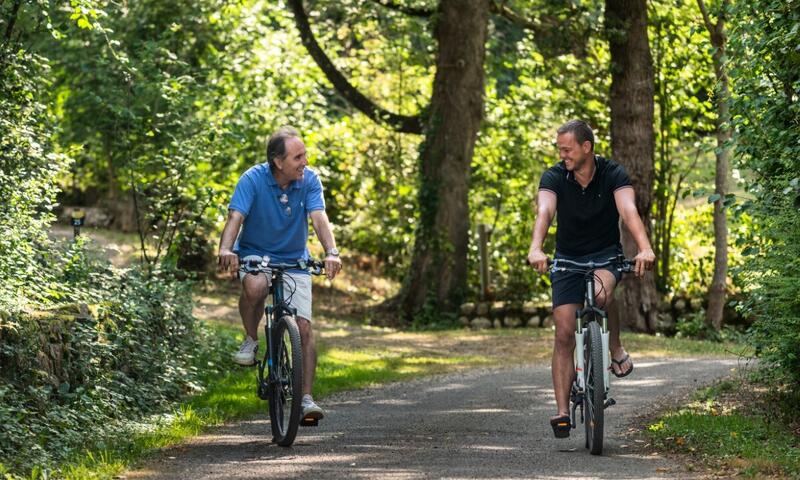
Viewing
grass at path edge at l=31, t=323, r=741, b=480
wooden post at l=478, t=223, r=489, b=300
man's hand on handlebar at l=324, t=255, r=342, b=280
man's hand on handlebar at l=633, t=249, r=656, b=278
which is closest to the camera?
grass at path edge at l=31, t=323, r=741, b=480

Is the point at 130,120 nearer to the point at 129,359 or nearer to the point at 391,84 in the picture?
the point at 129,359

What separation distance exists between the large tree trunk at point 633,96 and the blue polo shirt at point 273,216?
12.5 metres

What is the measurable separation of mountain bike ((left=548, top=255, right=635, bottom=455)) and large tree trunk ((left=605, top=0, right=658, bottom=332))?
12.7 meters

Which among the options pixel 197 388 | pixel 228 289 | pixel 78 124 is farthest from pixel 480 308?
pixel 197 388

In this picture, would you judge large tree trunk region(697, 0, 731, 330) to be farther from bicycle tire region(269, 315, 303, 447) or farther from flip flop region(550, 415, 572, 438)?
bicycle tire region(269, 315, 303, 447)

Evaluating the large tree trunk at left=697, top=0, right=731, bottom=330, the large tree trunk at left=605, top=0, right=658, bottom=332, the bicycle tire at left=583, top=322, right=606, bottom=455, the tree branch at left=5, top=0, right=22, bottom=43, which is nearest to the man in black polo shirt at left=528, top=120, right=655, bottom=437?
the bicycle tire at left=583, top=322, right=606, bottom=455

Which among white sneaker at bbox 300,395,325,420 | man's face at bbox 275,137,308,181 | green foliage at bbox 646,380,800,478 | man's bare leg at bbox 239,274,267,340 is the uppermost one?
man's face at bbox 275,137,308,181

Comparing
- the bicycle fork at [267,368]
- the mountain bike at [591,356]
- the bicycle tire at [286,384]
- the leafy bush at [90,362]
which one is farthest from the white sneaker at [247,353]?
the mountain bike at [591,356]

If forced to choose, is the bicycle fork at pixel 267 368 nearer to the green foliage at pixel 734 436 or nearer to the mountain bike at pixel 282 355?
the mountain bike at pixel 282 355

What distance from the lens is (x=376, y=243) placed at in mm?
29719

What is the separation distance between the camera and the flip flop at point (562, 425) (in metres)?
8.75

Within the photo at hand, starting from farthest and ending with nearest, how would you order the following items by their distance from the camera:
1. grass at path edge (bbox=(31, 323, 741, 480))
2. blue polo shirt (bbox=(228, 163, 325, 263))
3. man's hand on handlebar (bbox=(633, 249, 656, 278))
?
1. blue polo shirt (bbox=(228, 163, 325, 263))
2. man's hand on handlebar (bbox=(633, 249, 656, 278))
3. grass at path edge (bbox=(31, 323, 741, 480))

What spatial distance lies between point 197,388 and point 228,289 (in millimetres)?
14924

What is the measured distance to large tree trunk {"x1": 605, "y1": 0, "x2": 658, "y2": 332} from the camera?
69.5ft
